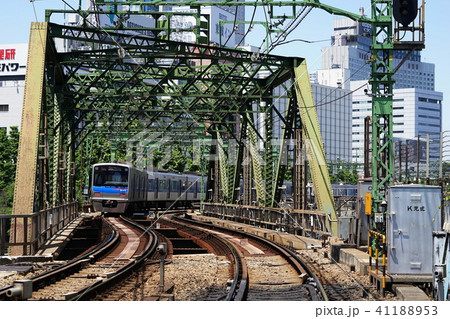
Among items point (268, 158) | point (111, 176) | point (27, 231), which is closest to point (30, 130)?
point (27, 231)

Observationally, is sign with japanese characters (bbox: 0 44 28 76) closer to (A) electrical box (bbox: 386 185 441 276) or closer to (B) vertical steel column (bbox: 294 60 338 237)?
(B) vertical steel column (bbox: 294 60 338 237)

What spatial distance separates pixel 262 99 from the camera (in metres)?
31.9

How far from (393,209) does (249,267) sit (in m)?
4.68

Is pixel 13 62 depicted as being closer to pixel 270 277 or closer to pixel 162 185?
pixel 162 185

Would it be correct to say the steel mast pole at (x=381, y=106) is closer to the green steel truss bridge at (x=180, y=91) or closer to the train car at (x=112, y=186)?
the green steel truss bridge at (x=180, y=91)

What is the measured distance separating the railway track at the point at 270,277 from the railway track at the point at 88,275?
7.02ft

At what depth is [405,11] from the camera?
17234 millimetres

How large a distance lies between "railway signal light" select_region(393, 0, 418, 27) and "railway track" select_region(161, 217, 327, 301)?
248 inches

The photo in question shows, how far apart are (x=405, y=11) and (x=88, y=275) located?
9.60 m

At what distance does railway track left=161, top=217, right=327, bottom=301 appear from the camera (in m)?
11.6

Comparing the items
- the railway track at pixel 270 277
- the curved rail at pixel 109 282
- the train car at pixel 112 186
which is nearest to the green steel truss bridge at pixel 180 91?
the train car at pixel 112 186

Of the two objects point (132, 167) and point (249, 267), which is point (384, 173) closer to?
point (249, 267)

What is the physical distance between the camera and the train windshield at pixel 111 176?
133ft
